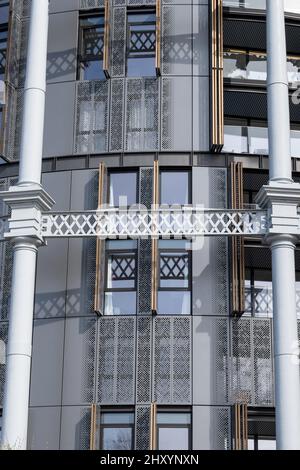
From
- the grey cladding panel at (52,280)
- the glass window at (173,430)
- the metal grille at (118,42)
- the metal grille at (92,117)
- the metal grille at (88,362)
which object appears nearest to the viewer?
the glass window at (173,430)

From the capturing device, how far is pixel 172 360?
22.3 m

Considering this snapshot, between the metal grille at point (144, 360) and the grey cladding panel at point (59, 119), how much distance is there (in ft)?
14.7

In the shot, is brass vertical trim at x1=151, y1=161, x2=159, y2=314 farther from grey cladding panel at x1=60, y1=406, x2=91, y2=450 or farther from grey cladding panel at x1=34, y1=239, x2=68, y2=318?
grey cladding panel at x1=60, y1=406, x2=91, y2=450

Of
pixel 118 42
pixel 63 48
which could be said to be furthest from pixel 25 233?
pixel 118 42

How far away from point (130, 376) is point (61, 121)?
625 cm

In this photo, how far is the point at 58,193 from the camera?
2386 cm

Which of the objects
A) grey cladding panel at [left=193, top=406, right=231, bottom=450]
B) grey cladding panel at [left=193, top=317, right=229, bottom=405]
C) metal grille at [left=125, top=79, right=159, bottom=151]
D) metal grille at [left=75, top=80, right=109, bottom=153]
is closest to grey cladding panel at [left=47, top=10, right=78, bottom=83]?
metal grille at [left=75, top=80, right=109, bottom=153]

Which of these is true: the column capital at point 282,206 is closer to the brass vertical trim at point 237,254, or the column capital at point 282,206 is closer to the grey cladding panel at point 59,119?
the brass vertical trim at point 237,254

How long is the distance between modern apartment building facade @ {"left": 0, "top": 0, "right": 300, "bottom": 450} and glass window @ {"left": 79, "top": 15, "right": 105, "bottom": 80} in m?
0.03

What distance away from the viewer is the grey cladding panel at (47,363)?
2247 cm

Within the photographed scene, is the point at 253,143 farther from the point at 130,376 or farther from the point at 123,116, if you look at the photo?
the point at 130,376

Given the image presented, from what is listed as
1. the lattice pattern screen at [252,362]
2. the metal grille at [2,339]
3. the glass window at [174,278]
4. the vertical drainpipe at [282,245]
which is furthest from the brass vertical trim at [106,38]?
the lattice pattern screen at [252,362]
